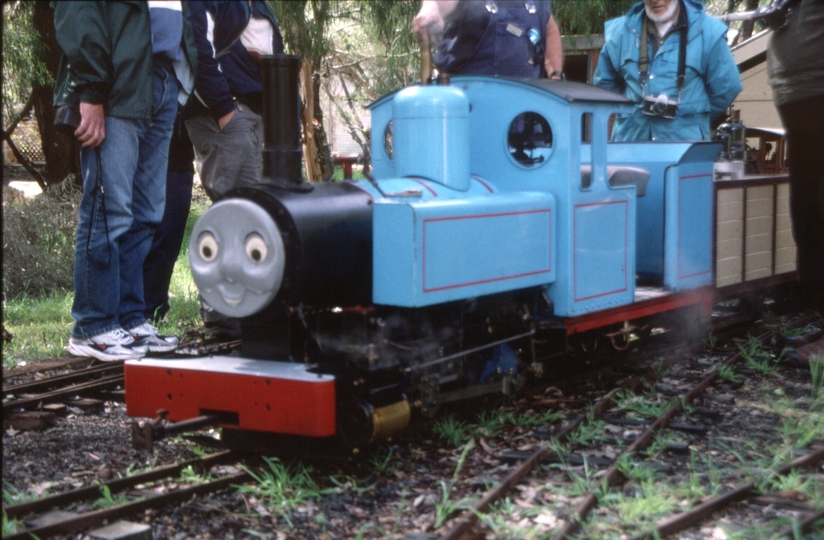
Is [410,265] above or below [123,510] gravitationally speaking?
above

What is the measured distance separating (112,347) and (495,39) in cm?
277

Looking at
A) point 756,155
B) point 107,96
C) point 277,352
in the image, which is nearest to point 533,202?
point 277,352

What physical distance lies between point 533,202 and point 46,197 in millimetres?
6204

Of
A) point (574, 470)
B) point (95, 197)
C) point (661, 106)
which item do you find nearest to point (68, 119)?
point (95, 197)

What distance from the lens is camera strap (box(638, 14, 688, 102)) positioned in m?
6.35

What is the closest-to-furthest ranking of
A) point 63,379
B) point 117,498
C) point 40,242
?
1. point 117,498
2. point 63,379
3. point 40,242

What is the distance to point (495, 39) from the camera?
5.55 meters

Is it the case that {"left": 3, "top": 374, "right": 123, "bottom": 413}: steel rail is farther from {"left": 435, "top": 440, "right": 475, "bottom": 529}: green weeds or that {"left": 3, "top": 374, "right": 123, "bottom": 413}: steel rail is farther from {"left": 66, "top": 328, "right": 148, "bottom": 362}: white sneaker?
{"left": 435, "top": 440, "right": 475, "bottom": 529}: green weeds

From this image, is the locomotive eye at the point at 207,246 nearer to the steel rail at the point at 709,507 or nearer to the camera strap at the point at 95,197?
the camera strap at the point at 95,197

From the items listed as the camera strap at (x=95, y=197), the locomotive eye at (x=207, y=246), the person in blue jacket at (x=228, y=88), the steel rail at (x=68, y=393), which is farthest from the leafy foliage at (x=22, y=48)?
the locomotive eye at (x=207, y=246)

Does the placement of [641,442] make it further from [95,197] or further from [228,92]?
[228,92]

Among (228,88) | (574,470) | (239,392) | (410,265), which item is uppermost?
(228,88)

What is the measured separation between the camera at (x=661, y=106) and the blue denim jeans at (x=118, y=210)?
3091 mm

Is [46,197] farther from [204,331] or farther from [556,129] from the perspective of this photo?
[556,129]
